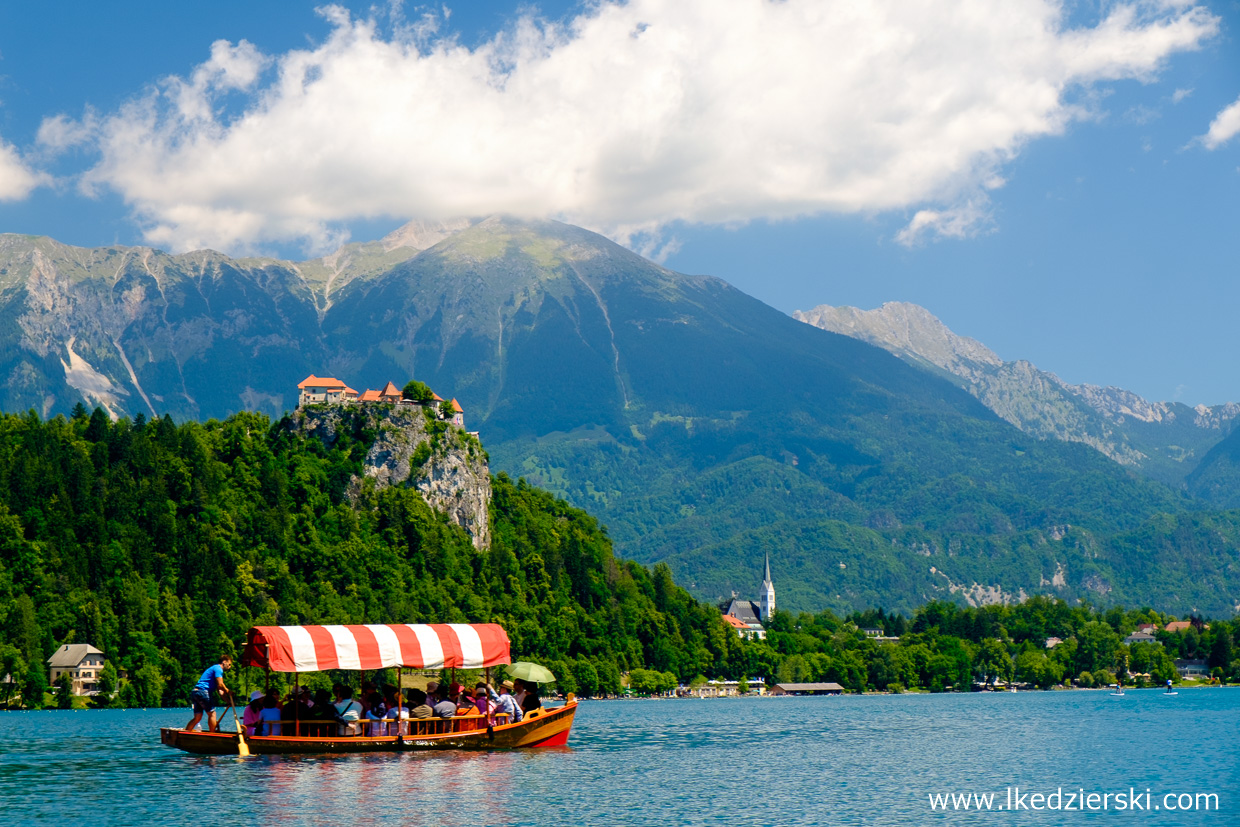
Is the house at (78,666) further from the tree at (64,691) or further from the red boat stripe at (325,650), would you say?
the red boat stripe at (325,650)

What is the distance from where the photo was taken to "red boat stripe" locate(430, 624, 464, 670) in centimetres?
8519

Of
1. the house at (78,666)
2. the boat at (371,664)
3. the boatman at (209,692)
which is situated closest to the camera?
the boat at (371,664)

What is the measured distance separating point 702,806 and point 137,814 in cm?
2588

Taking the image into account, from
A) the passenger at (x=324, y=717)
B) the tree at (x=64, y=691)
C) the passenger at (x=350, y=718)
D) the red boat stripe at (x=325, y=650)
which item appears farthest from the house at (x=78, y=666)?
the red boat stripe at (x=325, y=650)

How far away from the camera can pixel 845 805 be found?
70062mm

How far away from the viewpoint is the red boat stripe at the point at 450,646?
85.2 meters

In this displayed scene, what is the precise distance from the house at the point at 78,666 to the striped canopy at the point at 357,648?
97609mm

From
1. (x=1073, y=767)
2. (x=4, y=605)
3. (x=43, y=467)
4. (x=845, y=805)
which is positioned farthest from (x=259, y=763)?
(x=43, y=467)

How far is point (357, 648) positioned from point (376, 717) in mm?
5148

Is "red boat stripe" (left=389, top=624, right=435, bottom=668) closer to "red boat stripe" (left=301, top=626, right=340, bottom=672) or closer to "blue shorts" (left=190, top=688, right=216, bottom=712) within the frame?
"red boat stripe" (left=301, top=626, right=340, bottom=672)

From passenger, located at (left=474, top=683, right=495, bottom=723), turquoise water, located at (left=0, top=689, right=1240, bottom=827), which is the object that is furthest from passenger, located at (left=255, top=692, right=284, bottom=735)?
passenger, located at (left=474, top=683, right=495, bottom=723)

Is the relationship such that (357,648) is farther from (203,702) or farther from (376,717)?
(203,702)

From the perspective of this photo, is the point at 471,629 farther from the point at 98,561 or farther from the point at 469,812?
the point at 98,561

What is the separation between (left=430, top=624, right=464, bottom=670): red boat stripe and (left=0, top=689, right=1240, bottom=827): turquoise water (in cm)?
556
